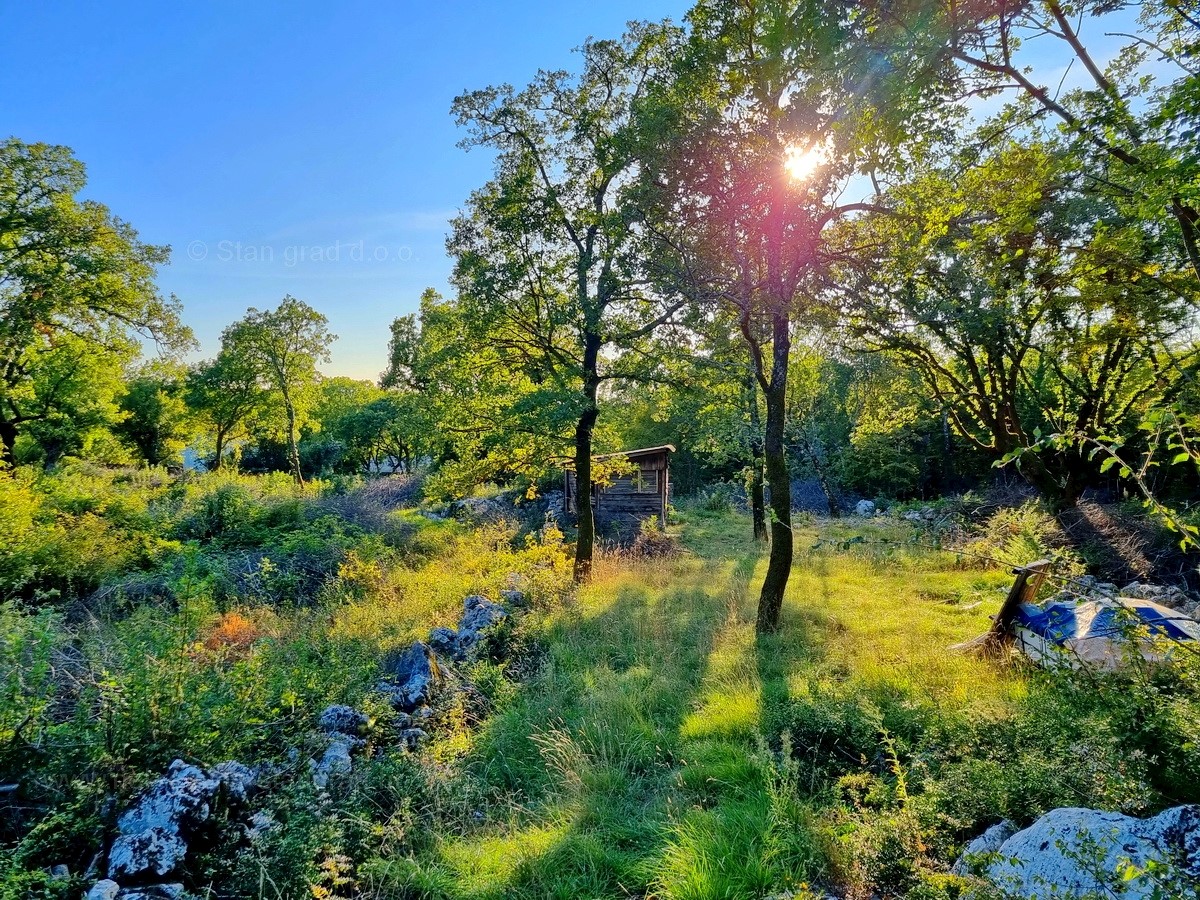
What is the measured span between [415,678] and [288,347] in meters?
23.7

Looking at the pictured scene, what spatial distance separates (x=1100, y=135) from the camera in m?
4.52

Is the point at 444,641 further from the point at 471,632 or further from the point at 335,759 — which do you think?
the point at 335,759

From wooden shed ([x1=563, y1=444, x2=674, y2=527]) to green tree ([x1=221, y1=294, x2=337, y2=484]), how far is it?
13.9m

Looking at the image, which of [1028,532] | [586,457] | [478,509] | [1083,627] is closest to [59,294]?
[478,509]

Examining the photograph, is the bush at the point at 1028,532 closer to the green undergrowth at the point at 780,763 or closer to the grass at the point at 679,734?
the grass at the point at 679,734

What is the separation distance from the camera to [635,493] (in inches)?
794

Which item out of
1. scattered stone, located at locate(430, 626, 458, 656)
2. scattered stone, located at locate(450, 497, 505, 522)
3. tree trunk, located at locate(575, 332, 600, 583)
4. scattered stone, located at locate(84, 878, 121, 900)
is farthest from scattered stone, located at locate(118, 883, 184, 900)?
scattered stone, located at locate(450, 497, 505, 522)

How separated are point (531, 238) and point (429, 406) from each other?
3.66 m

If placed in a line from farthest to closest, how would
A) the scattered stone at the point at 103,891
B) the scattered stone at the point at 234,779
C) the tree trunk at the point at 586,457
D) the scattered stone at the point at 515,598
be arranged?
the tree trunk at the point at 586,457 → the scattered stone at the point at 515,598 → the scattered stone at the point at 234,779 → the scattered stone at the point at 103,891

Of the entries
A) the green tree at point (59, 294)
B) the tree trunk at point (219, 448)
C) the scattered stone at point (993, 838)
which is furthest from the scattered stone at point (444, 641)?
the tree trunk at point (219, 448)

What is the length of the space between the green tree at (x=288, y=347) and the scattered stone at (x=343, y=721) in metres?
21.0

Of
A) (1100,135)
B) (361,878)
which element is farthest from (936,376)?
(361,878)

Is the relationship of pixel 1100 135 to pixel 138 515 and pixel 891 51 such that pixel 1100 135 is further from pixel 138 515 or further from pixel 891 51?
pixel 138 515

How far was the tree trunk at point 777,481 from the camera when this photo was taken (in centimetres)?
670
